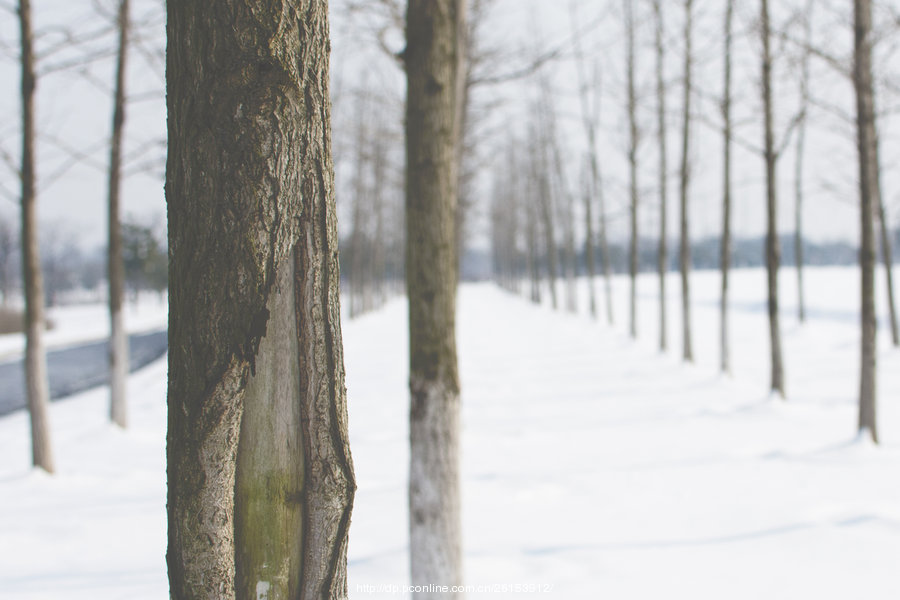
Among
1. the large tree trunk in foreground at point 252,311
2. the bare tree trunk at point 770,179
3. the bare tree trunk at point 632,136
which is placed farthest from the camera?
the bare tree trunk at point 632,136

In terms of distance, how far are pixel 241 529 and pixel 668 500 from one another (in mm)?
4780

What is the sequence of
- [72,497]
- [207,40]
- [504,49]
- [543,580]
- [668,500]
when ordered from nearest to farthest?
[207,40] < [543,580] < [668,500] < [72,497] < [504,49]

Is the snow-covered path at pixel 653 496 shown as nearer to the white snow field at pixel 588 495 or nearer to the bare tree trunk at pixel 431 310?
the white snow field at pixel 588 495

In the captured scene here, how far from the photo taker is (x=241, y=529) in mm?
1407

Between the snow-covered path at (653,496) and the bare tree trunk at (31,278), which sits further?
the bare tree trunk at (31,278)

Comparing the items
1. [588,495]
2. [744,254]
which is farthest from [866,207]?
[744,254]

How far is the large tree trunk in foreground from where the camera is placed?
1313 millimetres

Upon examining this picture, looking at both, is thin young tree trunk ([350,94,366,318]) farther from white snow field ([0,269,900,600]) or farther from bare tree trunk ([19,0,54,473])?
bare tree trunk ([19,0,54,473])

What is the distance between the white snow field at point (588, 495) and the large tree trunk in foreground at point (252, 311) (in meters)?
2.78

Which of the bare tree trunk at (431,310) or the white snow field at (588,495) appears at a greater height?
the bare tree trunk at (431,310)

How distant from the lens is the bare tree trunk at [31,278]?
22.4ft

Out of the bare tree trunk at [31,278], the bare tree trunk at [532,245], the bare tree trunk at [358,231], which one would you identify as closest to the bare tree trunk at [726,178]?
the bare tree trunk at [31,278]

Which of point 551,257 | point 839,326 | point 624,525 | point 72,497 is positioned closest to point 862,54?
point 624,525

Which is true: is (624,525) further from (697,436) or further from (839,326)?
(839,326)
